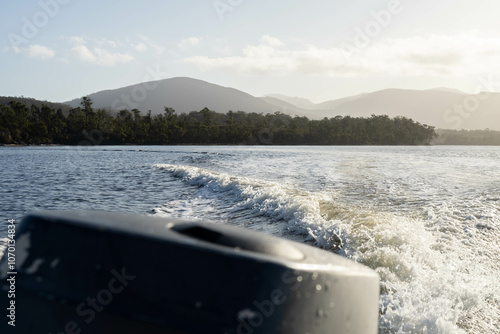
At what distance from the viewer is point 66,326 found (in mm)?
1441

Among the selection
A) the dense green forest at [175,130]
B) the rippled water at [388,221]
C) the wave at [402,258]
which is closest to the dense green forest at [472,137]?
the dense green forest at [175,130]

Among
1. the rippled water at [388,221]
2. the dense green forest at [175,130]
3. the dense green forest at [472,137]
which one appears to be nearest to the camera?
the rippled water at [388,221]

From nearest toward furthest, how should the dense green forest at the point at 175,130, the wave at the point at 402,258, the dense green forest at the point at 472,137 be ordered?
the wave at the point at 402,258, the dense green forest at the point at 175,130, the dense green forest at the point at 472,137

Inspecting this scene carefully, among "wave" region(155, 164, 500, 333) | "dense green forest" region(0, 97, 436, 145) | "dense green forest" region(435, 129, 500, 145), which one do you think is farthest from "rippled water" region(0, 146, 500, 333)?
"dense green forest" region(435, 129, 500, 145)

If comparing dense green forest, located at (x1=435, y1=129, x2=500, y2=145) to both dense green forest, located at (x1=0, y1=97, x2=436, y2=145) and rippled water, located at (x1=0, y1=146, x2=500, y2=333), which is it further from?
rippled water, located at (x1=0, y1=146, x2=500, y2=333)

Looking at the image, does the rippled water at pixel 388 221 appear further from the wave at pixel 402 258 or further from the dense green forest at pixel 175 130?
the dense green forest at pixel 175 130

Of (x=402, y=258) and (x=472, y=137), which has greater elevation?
(x=402, y=258)

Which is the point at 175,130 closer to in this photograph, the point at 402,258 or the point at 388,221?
the point at 388,221

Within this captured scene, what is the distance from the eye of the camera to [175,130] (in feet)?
362

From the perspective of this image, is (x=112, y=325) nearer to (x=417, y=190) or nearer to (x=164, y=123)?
(x=417, y=190)

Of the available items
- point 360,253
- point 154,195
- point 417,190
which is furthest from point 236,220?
point 417,190

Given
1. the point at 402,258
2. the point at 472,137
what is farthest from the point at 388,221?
the point at 472,137

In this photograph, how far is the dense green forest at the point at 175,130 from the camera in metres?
98.6

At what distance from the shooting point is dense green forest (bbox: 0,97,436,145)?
98562mm
